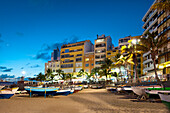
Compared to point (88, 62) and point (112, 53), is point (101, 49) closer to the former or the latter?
point (112, 53)

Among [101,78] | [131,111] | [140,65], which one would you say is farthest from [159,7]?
[140,65]

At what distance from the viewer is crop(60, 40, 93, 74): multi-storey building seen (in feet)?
274

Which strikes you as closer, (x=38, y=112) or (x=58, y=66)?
(x=38, y=112)

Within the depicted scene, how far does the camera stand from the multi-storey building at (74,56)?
8344cm

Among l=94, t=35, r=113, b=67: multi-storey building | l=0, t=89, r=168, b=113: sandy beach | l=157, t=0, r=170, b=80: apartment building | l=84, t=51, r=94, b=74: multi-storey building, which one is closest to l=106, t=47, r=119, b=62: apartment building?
l=94, t=35, r=113, b=67: multi-storey building

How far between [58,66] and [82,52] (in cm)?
1771

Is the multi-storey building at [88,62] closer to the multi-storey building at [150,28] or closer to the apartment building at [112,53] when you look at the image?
the apartment building at [112,53]

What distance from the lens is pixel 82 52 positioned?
84.3 meters

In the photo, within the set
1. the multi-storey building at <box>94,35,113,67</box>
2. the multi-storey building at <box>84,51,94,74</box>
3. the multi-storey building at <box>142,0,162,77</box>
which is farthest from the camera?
the multi-storey building at <box>84,51,94,74</box>

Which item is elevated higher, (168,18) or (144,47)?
(168,18)

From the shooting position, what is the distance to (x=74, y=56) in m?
86.4

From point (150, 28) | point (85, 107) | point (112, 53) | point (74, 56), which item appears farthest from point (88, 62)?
point (85, 107)

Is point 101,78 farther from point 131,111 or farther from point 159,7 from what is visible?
point 131,111

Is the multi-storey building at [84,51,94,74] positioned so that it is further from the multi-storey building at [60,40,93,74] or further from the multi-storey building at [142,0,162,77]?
the multi-storey building at [142,0,162,77]
